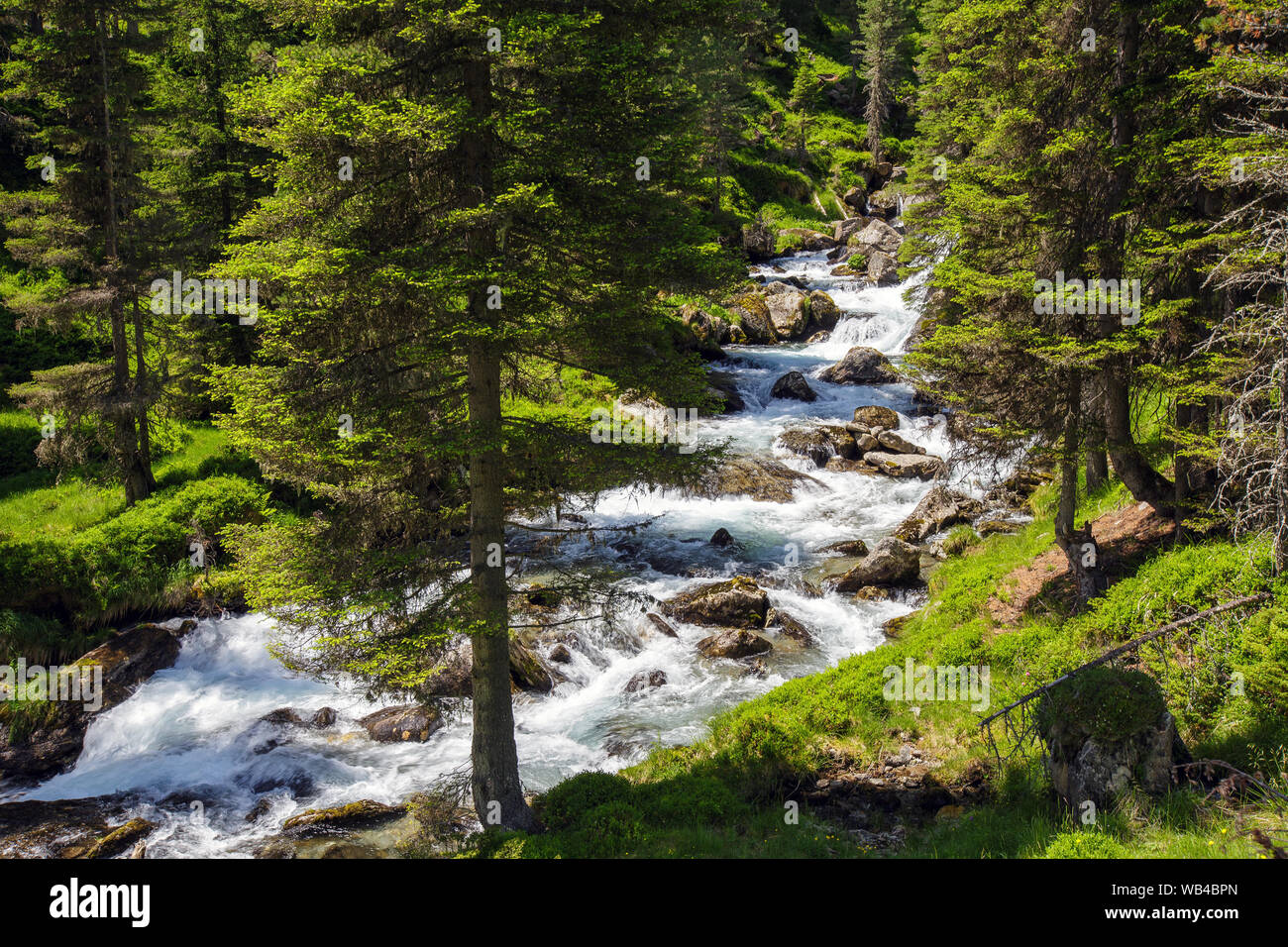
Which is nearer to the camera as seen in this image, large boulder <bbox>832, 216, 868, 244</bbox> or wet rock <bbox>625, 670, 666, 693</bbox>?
wet rock <bbox>625, 670, 666, 693</bbox>

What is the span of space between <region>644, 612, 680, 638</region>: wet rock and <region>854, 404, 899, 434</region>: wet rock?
1504 centimetres

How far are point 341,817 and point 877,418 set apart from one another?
80.2ft

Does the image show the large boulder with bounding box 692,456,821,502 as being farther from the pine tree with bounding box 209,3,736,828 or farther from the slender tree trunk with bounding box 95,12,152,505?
the slender tree trunk with bounding box 95,12,152,505

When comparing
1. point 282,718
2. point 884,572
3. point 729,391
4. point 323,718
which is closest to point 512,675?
point 323,718

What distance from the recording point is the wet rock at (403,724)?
15188mm

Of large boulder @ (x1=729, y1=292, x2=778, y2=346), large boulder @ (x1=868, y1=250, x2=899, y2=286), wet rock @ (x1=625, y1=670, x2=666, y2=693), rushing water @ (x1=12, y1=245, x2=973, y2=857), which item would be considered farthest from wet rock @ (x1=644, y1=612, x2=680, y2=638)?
large boulder @ (x1=868, y1=250, x2=899, y2=286)

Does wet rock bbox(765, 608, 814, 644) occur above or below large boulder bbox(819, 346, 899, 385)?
below

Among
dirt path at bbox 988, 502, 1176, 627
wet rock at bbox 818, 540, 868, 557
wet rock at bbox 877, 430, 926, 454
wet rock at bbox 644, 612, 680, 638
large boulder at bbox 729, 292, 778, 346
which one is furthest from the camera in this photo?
large boulder at bbox 729, 292, 778, 346

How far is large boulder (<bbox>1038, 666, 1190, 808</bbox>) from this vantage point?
8.68 metres

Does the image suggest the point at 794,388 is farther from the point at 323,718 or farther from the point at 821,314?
the point at 323,718

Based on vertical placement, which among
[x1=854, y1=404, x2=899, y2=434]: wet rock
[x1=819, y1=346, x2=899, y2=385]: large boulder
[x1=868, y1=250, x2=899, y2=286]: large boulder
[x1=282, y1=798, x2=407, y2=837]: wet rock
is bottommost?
[x1=282, y1=798, x2=407, y2=837]: wet rock

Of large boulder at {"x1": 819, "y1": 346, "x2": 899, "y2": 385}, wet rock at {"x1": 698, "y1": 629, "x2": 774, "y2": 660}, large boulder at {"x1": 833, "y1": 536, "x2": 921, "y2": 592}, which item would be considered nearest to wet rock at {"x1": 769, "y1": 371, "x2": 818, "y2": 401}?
large boulder at {"x1": 819, "y1": 346, "x2": 899, "y2": 385}

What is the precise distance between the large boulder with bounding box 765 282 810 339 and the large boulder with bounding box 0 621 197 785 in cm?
3099

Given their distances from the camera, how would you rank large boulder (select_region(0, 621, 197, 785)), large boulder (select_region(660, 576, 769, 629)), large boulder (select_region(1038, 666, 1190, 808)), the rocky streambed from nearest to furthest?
large boulder (select_region(1038, 666, 1190, 808)), the rocky streambed, large boulder (select_region(0, 621, 197, 785)), large boulder (select_region(660, 576, 769, 629))
